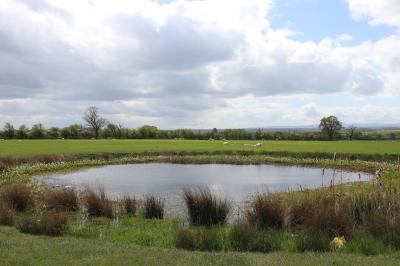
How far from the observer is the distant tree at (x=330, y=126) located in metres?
99.6

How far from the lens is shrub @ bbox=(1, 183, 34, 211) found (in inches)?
660

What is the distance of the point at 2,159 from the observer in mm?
35094

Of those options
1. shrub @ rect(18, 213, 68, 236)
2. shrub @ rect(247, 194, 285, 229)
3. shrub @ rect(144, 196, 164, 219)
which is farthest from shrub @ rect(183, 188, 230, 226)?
shrub @ rect(18, 213, 68, 236)

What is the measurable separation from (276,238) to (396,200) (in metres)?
3.73

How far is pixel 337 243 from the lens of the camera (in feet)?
36.4

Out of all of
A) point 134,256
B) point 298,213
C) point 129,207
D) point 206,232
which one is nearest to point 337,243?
point 298,213

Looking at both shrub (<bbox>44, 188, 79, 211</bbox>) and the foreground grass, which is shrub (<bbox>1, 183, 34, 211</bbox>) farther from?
the foreground grass

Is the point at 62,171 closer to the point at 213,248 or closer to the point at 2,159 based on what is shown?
the point at 2,159

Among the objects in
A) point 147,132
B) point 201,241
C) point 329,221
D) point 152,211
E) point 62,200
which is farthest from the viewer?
point 147,132

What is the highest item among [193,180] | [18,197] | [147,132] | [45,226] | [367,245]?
[147,132]

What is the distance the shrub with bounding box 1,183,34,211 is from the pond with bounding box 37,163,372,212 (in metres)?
5.31

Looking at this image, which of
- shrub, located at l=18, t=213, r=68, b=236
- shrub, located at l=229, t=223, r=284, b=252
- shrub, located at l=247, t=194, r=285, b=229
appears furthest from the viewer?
shrub, located at l=247, t=194, r=285, b=229

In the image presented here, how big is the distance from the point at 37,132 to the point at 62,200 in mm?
86482

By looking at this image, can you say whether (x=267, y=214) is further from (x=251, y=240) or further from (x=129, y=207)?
(x=129, y=207)
